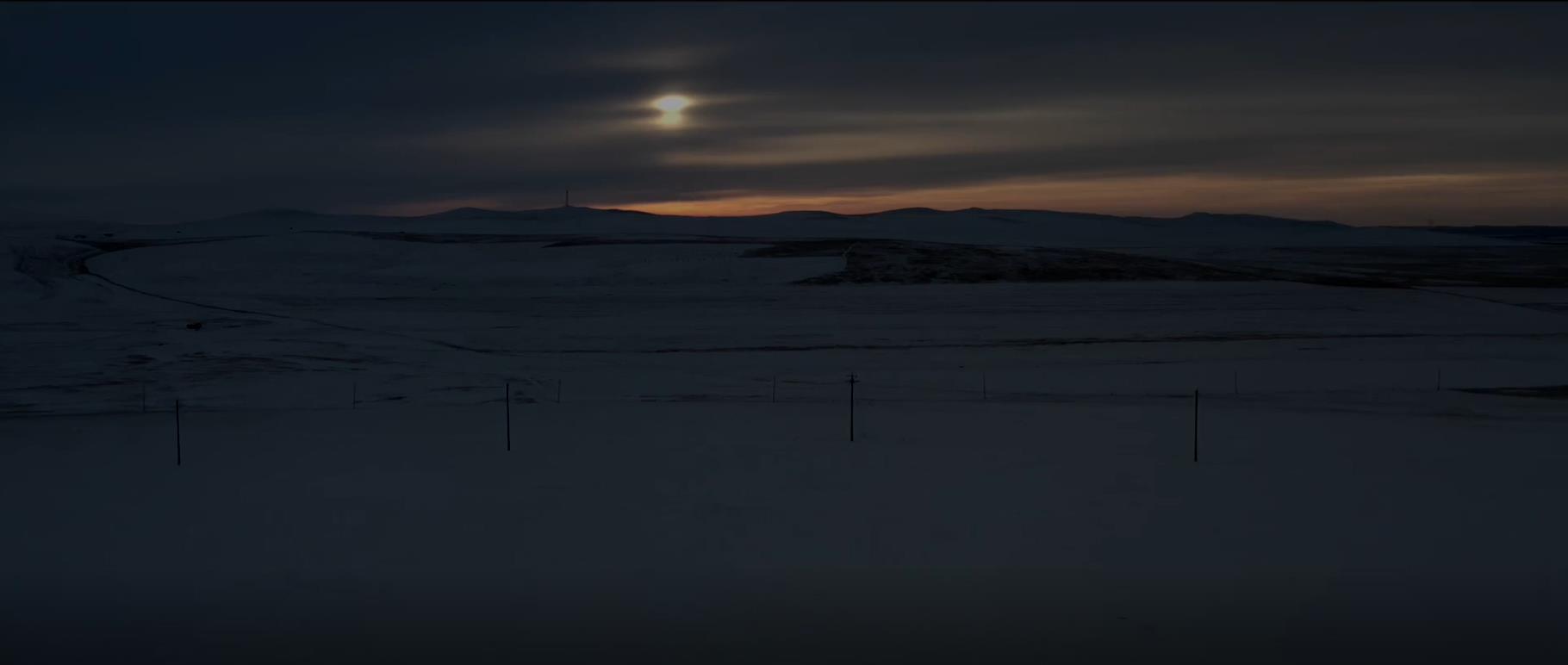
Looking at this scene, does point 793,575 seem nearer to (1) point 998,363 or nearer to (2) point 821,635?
(2) point 821,635

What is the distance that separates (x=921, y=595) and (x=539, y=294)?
103 feet

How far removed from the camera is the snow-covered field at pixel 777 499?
8305 mm

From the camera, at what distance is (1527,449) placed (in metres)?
14.1

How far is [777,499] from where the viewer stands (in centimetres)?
1162

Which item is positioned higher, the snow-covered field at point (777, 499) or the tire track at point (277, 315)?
the tire track at point (277, 315)

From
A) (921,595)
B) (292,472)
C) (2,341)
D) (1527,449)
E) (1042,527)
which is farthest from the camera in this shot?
(2,341)

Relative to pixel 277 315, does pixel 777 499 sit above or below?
below

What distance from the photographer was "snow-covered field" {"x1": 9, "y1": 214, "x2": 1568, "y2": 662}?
8.30m

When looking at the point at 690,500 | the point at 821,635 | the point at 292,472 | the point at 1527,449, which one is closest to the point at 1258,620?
the point at 821,635

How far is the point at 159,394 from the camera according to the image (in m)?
18.9

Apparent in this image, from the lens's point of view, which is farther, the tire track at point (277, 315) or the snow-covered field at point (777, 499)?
the tire track at point (277, 315)

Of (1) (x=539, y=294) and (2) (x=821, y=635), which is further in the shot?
(1) (x=539, y=294)

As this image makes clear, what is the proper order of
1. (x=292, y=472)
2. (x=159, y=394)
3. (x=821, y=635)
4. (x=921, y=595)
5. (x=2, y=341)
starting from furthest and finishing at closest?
1. (x=2, y=341)
2. (x=159, y=394)
3. (x=292, y=472)
4. (x=921, y=595)
5. (x=821, y=635)

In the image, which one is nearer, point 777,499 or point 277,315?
point 777,499
